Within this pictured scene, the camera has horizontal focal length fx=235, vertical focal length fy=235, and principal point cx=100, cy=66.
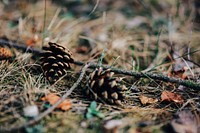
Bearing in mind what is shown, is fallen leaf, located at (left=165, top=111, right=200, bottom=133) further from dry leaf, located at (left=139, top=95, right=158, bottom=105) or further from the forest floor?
dry leaf, located at (left=139, top=95, right=158, bottom=105)

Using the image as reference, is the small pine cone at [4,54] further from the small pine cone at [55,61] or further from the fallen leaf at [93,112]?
the fallen leaf at [93,112]

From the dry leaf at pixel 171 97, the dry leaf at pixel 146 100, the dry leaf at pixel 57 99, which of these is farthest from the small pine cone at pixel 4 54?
the dry leaf at pixel 171 97

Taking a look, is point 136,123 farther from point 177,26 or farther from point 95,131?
point 177,26

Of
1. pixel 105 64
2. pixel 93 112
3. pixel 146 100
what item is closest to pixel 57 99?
pixel 93 112

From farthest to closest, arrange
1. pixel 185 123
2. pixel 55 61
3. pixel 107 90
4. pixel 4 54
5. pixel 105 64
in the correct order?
pixel 105 64, pixel 4 54, pixel 55 61, pixel 107 90, pixel 185 123

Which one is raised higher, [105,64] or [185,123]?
[105,64]

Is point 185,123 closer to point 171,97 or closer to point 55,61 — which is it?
point 171,97
